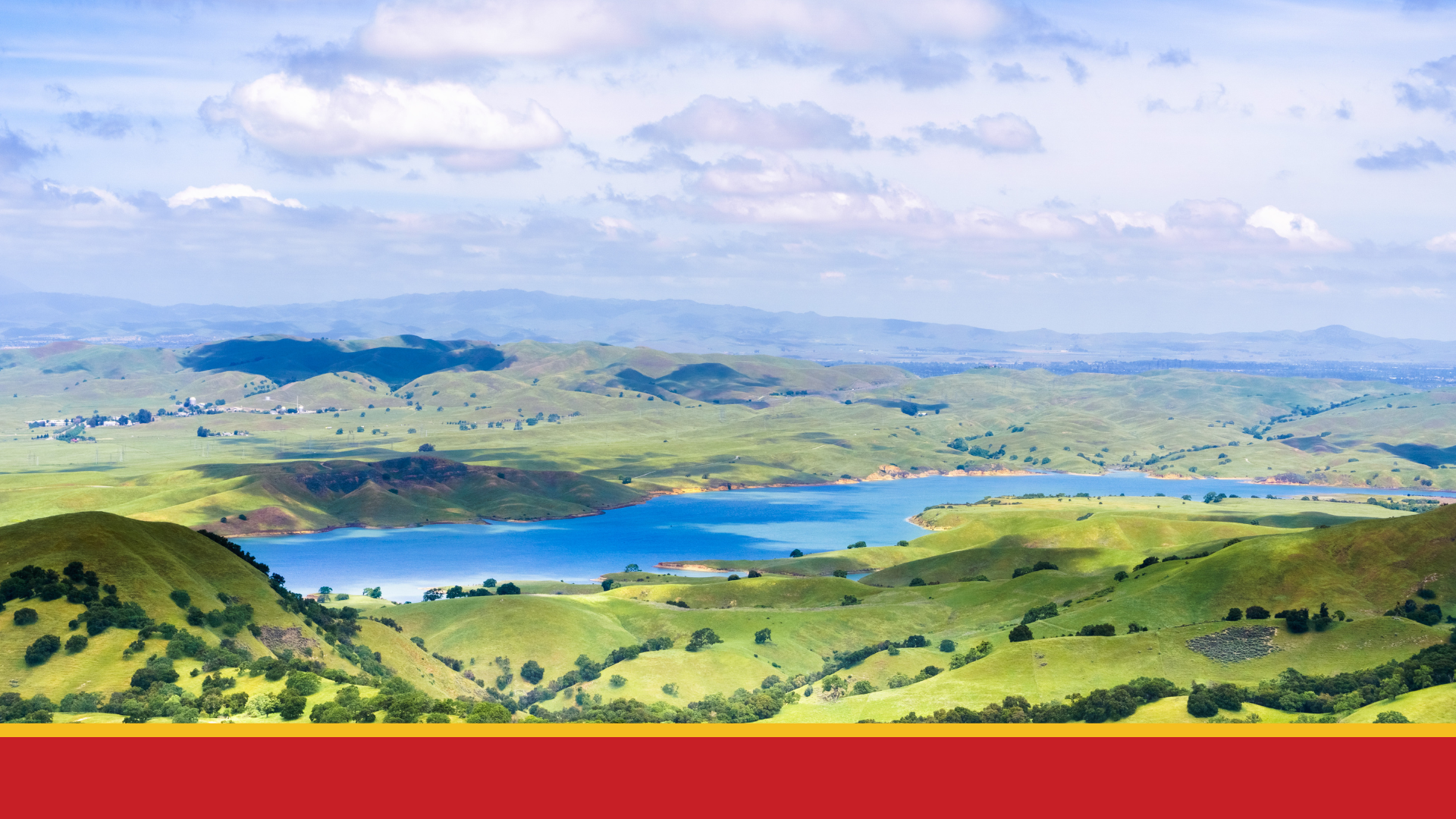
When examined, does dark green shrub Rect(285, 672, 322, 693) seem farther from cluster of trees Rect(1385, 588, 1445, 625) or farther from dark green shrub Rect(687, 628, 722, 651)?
cluster of trees Rect(1385, 588, 1445, 625)

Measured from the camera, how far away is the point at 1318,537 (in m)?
135

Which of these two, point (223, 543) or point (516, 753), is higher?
point (516, 753)

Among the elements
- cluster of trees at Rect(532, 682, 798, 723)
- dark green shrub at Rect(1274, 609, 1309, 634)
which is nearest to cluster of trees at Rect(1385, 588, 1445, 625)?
dark green shrub at Rect(1274, 609, 1309, 634)

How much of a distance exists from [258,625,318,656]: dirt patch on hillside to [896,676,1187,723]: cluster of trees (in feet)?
180

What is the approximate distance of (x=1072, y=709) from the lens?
79312 millimetres

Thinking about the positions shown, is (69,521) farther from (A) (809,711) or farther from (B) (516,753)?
(B) (516,753)

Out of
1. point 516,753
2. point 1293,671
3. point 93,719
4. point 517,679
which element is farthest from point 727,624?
point 516,753

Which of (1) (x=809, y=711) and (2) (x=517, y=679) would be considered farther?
(2) (x=517, y=679)

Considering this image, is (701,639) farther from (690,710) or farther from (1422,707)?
(1422,707)

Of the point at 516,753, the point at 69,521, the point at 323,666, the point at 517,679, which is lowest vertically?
the point at 517,679

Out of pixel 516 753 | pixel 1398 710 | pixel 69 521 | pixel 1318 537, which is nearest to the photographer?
pixel 516 753

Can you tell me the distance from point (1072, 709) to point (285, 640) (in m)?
68.6

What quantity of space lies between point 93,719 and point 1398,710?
80.9 metres

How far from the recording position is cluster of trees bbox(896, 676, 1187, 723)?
78.4m
